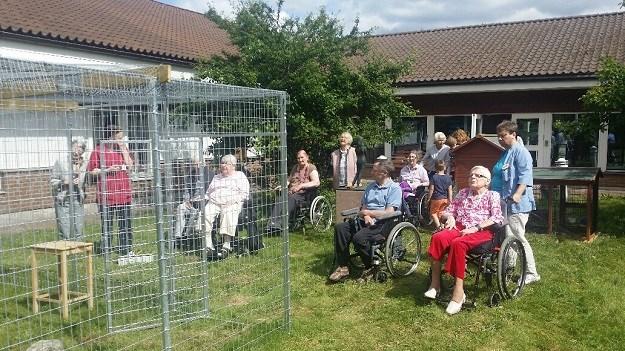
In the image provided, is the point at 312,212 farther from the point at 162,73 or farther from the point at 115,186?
the point at 162,73

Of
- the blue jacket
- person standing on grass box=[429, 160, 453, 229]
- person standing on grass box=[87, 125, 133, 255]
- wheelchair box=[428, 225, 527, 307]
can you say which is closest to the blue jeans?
person standing on grass box=[87, 125, 133, 255]

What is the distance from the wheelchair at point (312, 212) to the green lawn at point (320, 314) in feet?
7.17

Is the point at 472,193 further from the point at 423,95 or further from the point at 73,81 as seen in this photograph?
the point at 423,95

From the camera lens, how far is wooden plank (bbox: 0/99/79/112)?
10.1ft

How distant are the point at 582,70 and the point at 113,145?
37.6 ft

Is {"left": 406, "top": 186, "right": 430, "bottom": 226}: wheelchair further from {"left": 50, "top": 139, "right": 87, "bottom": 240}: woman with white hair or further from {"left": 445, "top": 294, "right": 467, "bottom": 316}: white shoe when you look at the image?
{"left": 50, "top": 139, "right": 87, "bottom": 240}: woman with white hair

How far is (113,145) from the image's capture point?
3.80 m

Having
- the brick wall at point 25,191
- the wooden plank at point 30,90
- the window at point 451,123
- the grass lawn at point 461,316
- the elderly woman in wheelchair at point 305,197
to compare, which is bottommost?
the grass lawn at point 461,316

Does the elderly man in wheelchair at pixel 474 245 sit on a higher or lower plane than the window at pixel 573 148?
→ lower

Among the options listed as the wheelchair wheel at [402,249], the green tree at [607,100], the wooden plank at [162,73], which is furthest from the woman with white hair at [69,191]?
the green tree at [607,100]

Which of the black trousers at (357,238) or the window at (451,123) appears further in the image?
the window at (451,123)

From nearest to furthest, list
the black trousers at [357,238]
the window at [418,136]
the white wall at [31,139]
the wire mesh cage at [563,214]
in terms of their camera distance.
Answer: the white wall at [31,139] < the black trousers at [357,238] < the wire mesh cage at [563,214] < the window at [418,136]

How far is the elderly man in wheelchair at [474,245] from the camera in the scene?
14.5 feet

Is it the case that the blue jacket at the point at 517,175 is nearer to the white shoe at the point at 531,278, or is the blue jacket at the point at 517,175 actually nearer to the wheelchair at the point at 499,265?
the wheelchair at the point at 499,265
